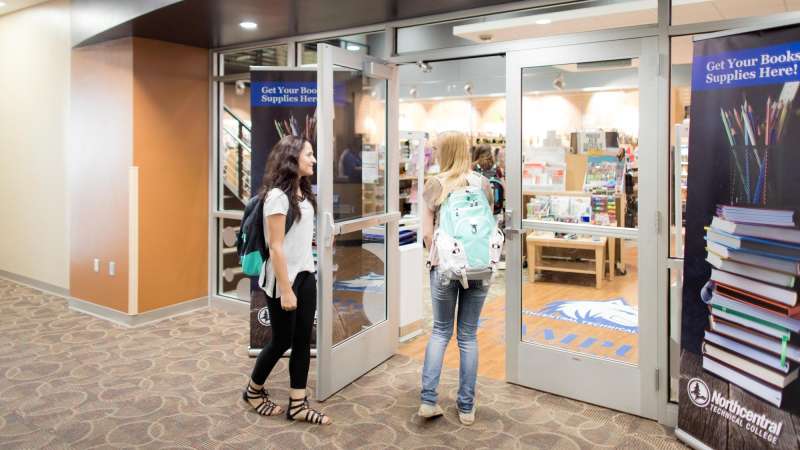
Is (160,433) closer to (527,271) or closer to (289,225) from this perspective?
(289,225)

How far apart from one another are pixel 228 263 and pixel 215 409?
99.2 inches

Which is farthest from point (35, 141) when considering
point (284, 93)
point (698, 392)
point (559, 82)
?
point (698, 392)

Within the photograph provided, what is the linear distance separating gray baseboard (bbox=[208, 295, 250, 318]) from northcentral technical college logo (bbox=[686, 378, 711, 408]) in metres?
3.72

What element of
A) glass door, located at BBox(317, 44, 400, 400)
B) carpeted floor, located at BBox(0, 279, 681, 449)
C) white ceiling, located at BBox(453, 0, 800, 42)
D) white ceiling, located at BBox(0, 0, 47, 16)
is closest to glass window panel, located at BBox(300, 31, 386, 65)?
glass door, located at BBox(317, 44, 400, 400)

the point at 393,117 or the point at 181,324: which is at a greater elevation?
Result: the point at 393,117

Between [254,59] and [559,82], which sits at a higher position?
[254,59]

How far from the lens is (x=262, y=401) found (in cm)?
344

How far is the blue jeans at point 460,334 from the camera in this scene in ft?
10.6

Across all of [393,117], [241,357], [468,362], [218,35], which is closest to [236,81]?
[218,35]

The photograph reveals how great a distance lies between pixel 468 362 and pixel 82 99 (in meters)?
4.37

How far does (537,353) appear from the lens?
371cm

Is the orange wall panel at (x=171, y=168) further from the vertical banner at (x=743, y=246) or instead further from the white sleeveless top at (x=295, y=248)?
the vertical banner at (x=743, y=246)

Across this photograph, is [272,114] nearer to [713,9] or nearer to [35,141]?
[713,9]

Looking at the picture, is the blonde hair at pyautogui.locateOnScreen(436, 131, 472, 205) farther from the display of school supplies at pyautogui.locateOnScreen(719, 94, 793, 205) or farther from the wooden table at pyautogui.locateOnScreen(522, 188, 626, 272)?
the display of school supplies at pyautogui.locateOnScreen(719, 94, 793, 205)
